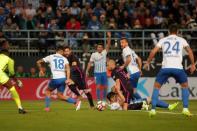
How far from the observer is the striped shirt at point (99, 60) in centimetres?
2678

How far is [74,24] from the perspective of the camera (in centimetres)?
2995

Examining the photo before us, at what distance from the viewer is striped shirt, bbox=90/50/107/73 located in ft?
87.9

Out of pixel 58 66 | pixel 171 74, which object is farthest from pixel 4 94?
pixel 171 74

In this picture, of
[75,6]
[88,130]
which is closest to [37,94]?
[75,6]

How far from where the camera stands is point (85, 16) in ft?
99.0

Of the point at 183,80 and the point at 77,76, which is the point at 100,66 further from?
the point at 183,80

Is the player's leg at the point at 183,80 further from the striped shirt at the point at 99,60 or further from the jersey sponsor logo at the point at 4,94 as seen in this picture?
the jersey sponsor logo at the point at 4,94

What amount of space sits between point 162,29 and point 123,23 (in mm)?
1934

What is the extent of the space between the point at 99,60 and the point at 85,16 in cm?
411

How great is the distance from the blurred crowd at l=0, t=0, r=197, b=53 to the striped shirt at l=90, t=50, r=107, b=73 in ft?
7.61

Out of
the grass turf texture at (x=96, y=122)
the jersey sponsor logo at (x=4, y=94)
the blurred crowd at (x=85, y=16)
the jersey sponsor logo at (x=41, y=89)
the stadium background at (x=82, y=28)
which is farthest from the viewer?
the blurred crowd at (x=85, y=16)

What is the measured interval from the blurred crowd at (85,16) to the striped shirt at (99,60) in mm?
2319

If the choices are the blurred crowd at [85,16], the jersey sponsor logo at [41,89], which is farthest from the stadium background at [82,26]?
the jersey sponsor logo at [41,89]

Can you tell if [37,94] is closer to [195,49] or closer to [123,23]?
[123,23]
